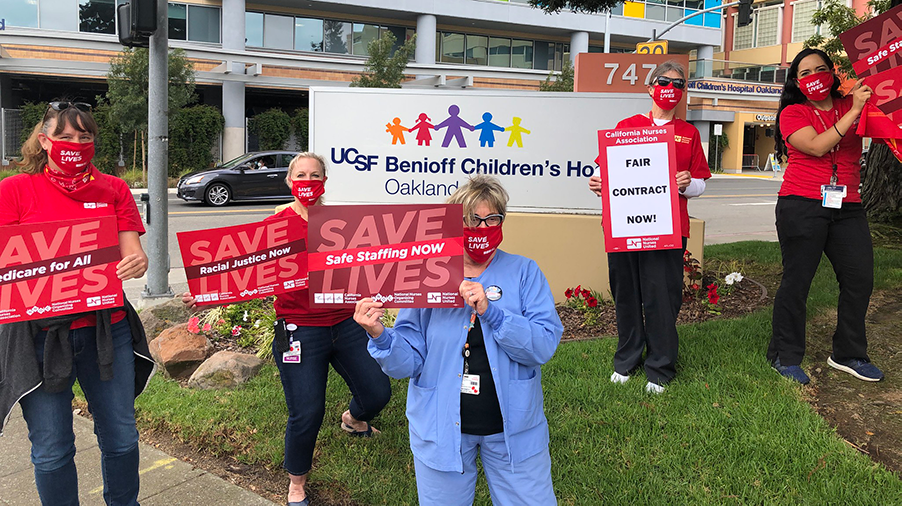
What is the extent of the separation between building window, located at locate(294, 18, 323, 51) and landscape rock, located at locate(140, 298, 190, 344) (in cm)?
2927

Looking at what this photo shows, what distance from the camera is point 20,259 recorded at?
290 centimetres

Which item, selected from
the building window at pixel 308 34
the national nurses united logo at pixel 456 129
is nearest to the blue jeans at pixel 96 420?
the national nurses united logo at pixel 456 129

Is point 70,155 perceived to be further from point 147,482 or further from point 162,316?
point 162,316

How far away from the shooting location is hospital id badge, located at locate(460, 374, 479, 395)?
2605 millimetres

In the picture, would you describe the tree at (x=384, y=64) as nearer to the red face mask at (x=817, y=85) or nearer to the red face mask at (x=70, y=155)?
the red face mask at (x=817, y=85)

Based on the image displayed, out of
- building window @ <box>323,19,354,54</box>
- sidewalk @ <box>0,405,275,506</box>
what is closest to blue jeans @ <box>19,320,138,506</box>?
sidewalk @ <box>0,405,275,506</box>

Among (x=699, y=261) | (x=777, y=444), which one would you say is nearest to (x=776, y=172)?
(x=699, y=261)

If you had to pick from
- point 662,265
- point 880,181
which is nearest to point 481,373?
point 662,265

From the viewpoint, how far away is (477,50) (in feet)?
124

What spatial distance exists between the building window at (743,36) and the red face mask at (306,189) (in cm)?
5269

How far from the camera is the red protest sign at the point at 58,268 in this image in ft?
9.43

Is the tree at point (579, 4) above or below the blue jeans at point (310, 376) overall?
above

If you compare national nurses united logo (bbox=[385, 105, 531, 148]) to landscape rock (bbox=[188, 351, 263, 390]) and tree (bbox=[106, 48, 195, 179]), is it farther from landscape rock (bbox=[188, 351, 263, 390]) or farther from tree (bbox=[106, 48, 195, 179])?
tree (bbox=[106, 48, 195, 179])

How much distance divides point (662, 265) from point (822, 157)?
47.0 inches
